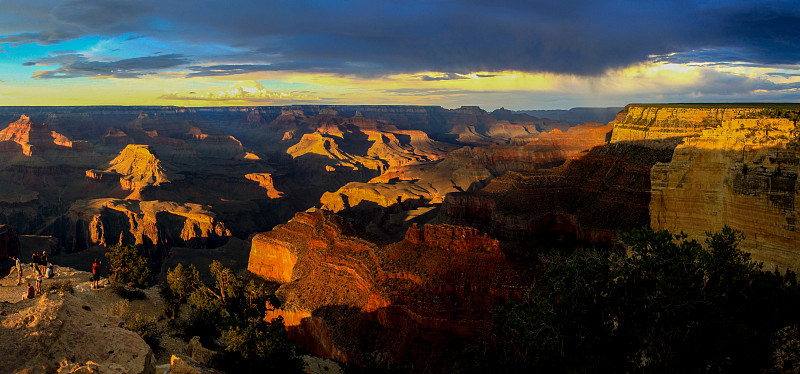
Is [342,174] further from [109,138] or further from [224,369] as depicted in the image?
[224,369]

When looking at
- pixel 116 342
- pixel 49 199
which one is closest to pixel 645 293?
pixel 116 342

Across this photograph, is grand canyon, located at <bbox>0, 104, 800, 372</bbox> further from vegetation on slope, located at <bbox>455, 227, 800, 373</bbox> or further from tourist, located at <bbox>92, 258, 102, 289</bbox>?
tourist, located at <bbox>92, 258, 102, 289</bbox>

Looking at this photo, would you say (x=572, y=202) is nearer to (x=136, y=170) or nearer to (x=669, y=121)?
(x=669, y=121)

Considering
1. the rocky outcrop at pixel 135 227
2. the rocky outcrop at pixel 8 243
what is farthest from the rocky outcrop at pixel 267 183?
the rocky outcrop at pixel 8 243

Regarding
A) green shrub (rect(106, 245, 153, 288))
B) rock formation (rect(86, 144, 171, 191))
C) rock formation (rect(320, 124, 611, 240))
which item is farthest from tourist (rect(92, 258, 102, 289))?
rock formation (rect(86, 144, 171, 191))

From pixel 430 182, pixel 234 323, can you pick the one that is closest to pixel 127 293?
pixel 234 323

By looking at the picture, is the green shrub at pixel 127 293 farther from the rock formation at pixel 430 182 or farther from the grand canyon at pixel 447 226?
the rock formation at pixel 430 182
